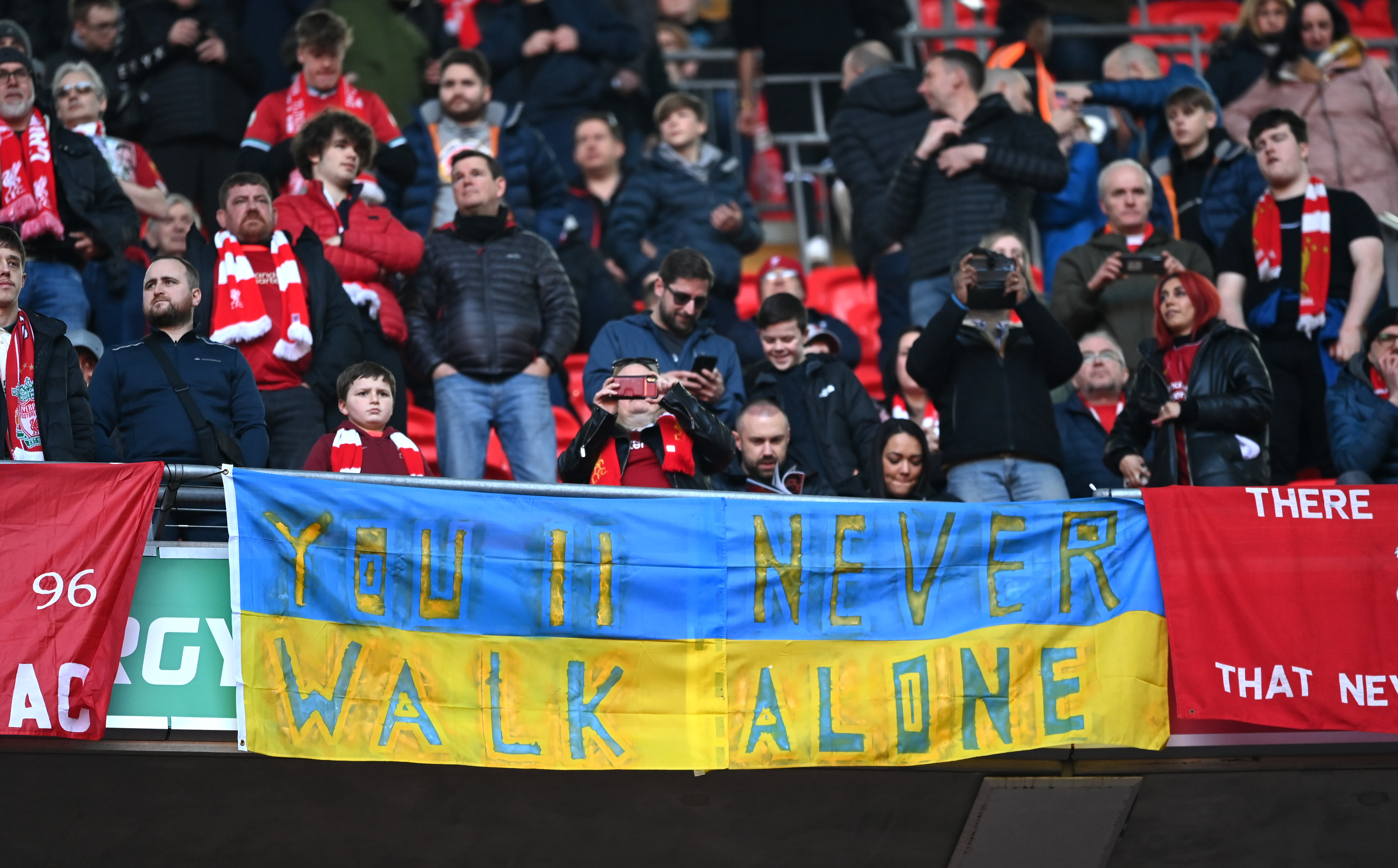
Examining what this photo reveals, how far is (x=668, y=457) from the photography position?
780cm

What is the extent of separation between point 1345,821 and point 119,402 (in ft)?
17.5

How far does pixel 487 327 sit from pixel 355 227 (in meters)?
0.80

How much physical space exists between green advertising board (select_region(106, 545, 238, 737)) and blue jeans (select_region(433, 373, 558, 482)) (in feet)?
7.12

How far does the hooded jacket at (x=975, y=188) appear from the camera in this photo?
10.2 metres

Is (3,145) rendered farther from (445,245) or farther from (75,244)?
(445,245)

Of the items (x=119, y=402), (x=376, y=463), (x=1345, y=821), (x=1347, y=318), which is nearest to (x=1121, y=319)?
(x=1347, y=318)

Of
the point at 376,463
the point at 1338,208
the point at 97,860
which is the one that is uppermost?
the point at 1338,208

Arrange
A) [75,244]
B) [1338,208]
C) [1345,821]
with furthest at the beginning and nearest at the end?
[1338,208], [75,244], [1345,821]

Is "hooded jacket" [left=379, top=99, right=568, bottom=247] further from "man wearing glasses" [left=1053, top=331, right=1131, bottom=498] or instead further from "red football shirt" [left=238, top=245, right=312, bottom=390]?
"man wearing glasses" [left=1053, top=331, right=1131, bottom=498]

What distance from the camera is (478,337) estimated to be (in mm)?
9156

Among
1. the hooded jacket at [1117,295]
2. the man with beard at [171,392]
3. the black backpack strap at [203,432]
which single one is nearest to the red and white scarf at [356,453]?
the man with beard at [171,392]

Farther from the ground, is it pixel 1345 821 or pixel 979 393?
pixel 979 393

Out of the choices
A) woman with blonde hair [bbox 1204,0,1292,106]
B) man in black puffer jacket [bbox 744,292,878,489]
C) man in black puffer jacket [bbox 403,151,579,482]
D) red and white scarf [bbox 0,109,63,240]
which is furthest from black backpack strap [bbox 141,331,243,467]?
woman with blonde hair [bbox 1204,0,1292,106]

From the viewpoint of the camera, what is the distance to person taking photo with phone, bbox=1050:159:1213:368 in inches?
392
